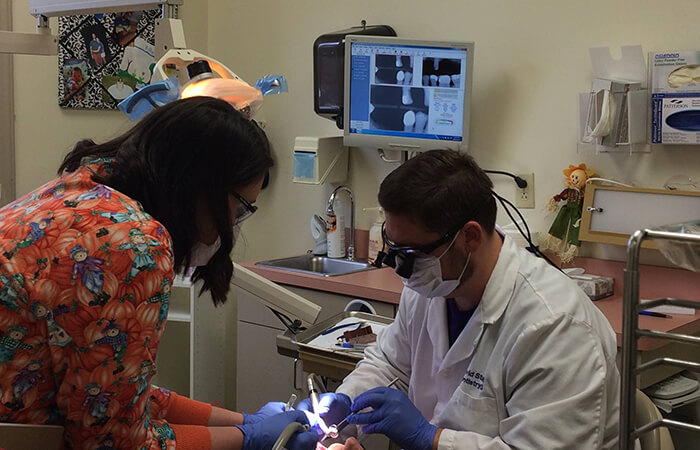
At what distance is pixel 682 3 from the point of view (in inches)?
105

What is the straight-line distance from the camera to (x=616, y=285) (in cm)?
283

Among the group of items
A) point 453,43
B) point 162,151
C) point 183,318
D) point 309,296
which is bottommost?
point 183,318

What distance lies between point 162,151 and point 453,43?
6.39ft

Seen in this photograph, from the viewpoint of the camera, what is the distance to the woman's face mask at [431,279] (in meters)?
1.63

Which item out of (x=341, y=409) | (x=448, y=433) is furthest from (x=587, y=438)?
(x=341, y=409)

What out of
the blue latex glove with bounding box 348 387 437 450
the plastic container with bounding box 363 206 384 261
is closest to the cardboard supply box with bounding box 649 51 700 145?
the plastic container with bounding box 363 206 384 261

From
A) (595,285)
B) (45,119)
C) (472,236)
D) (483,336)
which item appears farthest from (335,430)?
(45,119)

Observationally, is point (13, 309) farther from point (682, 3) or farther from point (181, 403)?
point (682, 3)

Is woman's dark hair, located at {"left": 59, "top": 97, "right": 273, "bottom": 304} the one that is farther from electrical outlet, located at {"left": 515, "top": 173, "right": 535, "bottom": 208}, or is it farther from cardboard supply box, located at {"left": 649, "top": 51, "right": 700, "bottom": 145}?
electrical outlet, located at {"left": 515, "top": 173, "right": 535, "bottom": 208}

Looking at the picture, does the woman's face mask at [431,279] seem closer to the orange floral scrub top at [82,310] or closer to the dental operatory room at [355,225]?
the dental operatory room at [355,225]

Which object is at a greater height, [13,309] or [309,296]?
[13,309]

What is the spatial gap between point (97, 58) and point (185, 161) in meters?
2.90

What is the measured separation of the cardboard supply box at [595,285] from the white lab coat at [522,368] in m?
1.07

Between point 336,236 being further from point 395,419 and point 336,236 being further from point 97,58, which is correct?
point 395,419
